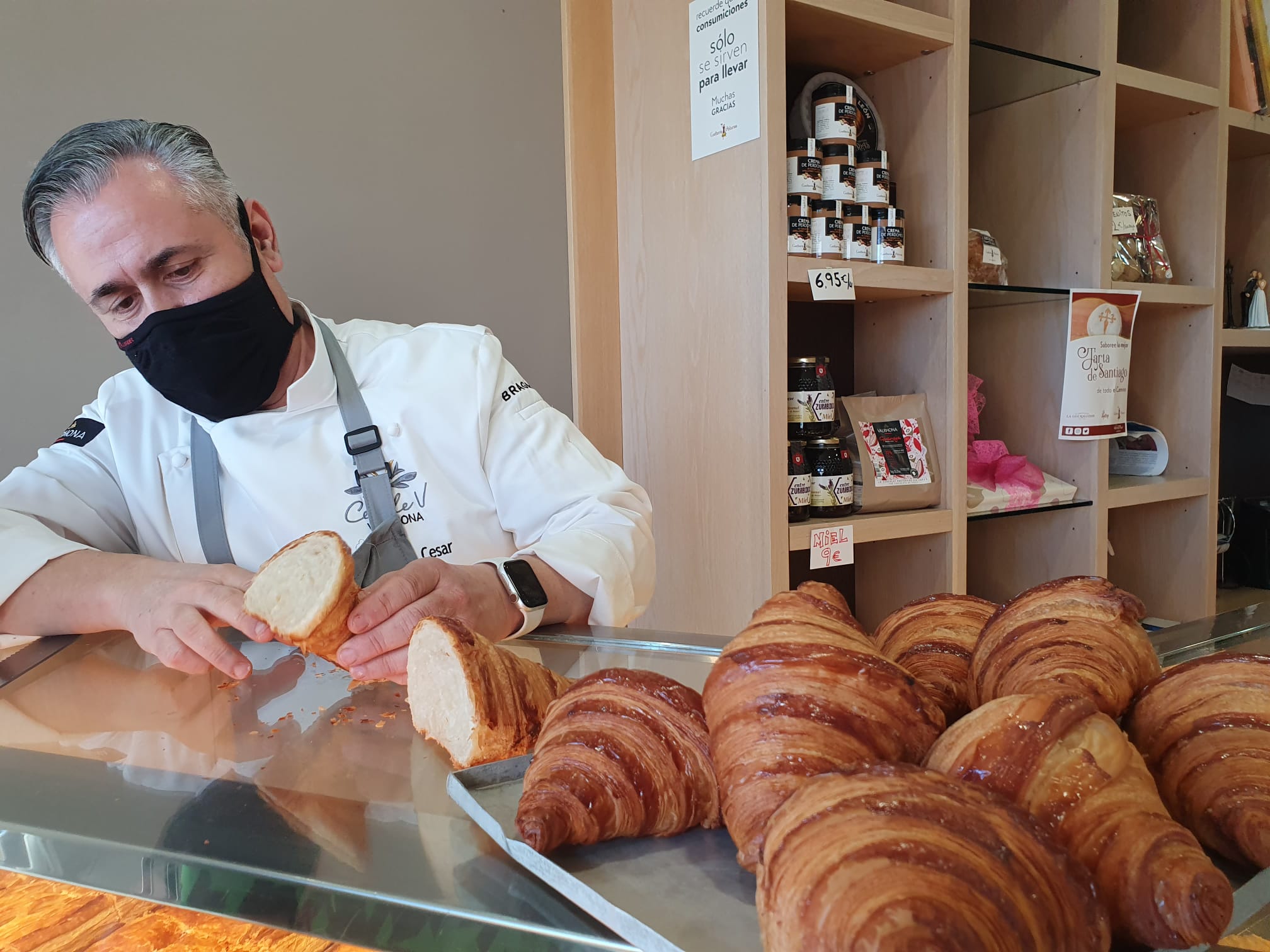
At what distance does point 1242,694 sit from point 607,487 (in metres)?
1.08

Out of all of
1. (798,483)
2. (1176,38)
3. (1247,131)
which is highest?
(1176,38)

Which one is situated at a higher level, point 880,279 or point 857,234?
point 857,234

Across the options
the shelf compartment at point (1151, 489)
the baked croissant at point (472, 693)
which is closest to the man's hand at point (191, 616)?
the baked croissant at point (472, 693)

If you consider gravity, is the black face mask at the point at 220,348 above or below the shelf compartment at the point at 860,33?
below

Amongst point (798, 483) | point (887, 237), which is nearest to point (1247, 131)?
point (887, 237)

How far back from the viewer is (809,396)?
1.80 metres

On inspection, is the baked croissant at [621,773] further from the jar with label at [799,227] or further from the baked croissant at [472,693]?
the jar with label at [799,227]

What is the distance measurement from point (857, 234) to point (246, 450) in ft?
4.30

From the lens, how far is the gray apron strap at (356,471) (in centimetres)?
140

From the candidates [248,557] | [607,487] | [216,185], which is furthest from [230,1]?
[607,487]

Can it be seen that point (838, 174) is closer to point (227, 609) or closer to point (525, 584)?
point (525, 584)

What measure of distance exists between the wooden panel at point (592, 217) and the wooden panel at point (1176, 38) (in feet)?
5.51

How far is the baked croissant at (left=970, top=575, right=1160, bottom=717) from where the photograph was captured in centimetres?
41

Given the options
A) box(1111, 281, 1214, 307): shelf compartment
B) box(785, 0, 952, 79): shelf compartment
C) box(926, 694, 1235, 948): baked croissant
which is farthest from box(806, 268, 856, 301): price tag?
box(926, 694, 1235, 948): baked croissant
